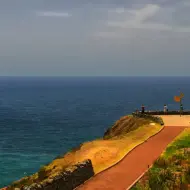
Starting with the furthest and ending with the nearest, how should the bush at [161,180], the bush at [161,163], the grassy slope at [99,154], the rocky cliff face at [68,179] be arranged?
the grassy slope at [99,154] < the bush at [161,163] < the bush at [161,180] < the rocky cliff face at [68,179]

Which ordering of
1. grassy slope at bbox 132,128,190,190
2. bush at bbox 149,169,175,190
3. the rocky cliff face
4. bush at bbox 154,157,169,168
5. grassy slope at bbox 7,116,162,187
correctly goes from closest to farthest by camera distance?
the rocky cliff face < bush at bbox 149,169,175,190 < grassy slope at bbox 132,128,190,190 < bush at bbox 154,157,169,168 < grassy slope at bbox 7,116,162,187

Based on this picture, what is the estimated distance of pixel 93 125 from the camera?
87.9m

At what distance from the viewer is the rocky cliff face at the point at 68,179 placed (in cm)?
1866

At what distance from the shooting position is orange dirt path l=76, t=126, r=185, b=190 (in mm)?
→ 20438

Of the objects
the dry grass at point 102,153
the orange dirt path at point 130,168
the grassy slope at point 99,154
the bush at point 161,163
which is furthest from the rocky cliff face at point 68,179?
Answer: the bush at point 161,163

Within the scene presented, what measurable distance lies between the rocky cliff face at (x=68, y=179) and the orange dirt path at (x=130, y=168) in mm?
423

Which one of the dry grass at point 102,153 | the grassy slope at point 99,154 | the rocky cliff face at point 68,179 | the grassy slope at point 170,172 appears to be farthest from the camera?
the dry grass at point 102,153

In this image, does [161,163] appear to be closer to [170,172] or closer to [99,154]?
[170,172]

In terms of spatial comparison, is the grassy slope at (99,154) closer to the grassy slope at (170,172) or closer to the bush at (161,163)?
the bush at (161,163)

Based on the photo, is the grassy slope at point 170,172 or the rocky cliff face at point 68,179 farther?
the grassy slope at point 170,172

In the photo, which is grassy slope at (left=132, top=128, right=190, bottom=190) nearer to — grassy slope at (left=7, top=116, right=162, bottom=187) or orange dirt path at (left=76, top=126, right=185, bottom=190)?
orange dirt path at (left=76, top=126, right=185, bottom=190)

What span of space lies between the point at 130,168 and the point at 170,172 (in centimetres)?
315

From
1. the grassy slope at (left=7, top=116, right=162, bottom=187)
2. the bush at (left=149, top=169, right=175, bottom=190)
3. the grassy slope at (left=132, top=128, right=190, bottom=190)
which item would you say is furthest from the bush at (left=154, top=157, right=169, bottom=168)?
the grassy slope at (left=7, top=116, right=162, bottom=187)

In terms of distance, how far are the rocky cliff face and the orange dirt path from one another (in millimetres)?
423
